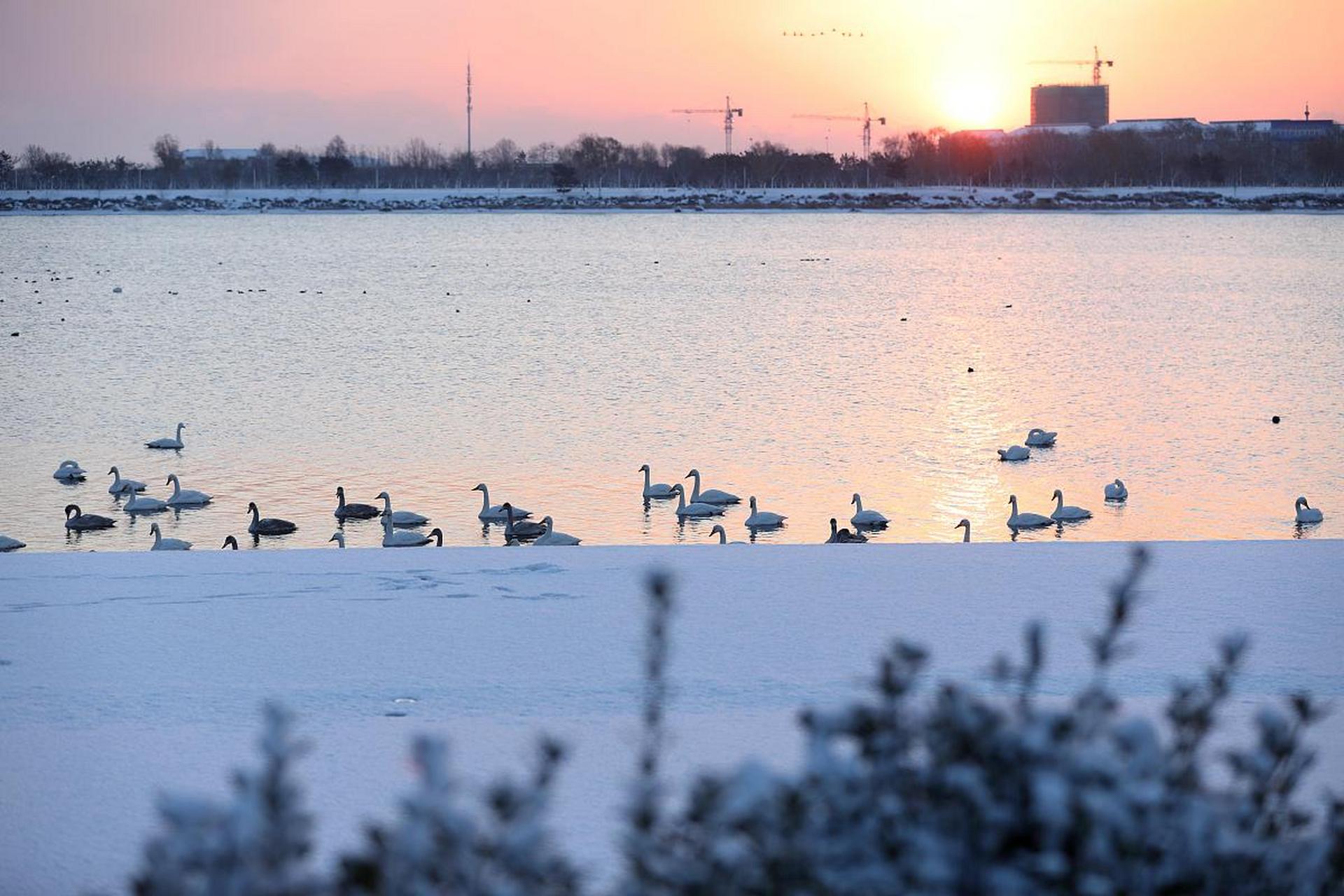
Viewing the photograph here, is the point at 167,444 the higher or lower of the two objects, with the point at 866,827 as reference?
lower

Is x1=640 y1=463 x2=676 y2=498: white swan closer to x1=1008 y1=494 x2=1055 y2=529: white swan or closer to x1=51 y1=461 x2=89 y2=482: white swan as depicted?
x1=1008 y1=494 x2=1055 y2=529: white swan

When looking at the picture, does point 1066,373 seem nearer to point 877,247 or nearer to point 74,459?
point 74,459

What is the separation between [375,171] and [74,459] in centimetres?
13586

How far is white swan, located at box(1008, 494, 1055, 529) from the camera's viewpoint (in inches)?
563

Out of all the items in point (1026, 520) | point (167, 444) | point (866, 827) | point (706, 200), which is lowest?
point (1026, 520)

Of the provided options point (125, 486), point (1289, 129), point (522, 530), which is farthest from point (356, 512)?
point (1289, 129)

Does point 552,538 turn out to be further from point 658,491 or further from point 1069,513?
point 1069,513

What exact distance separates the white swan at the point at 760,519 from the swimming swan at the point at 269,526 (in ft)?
13.7

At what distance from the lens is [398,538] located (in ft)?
42.1

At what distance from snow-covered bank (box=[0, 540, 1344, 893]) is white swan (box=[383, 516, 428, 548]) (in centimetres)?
610

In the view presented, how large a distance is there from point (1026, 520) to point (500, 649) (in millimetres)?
10207

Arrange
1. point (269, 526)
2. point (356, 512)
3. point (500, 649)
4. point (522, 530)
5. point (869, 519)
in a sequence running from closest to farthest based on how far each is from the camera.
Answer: point (500, 649)
point (522, 530)
point (269, 526)
point (869, 519)
point (356, 512)

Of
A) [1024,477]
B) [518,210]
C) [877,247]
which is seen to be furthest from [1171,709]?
[518,210]

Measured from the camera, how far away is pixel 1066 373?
25.8 metres
